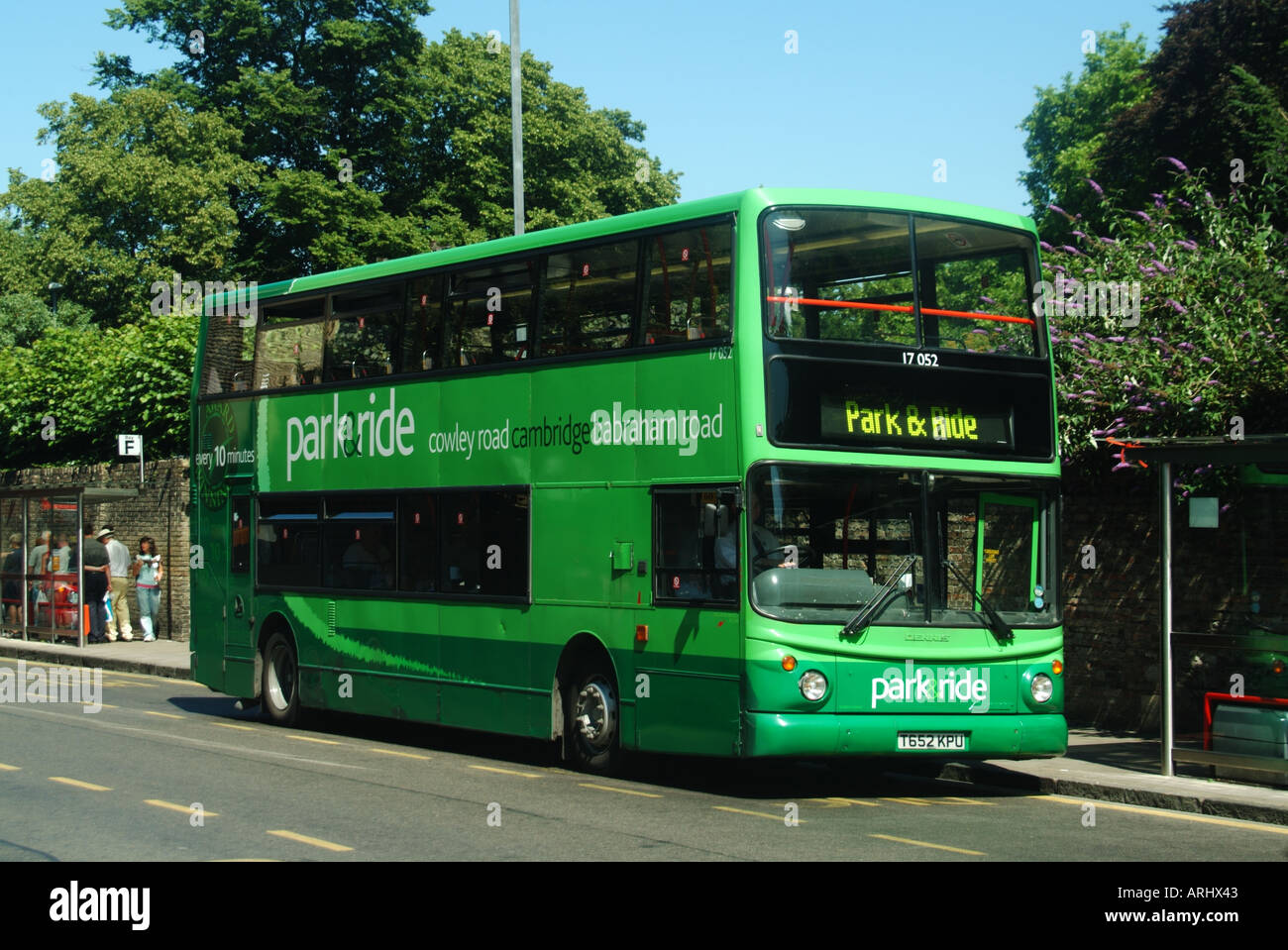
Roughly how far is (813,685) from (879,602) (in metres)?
0.78

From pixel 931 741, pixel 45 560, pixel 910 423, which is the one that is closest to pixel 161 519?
pixel 45 560

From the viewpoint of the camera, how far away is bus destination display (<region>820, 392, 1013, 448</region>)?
12.0 m

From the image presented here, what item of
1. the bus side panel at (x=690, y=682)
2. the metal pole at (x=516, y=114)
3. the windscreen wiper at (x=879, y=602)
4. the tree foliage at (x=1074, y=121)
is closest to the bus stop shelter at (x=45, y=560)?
the metal pole at (x=516, y=114)

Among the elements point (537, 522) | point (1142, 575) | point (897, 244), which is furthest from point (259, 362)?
point (1142, 575)

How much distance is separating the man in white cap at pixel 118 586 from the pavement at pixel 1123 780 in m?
20.1

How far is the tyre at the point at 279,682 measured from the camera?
17906mm

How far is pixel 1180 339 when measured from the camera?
16.7m

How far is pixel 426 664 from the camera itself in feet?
51.3

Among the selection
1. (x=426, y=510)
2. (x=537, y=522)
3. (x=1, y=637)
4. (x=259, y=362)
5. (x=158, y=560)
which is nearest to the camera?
(x=537, y=522)

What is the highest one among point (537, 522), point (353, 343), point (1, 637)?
point (353, 343)

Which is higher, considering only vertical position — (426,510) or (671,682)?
A: (426,510)

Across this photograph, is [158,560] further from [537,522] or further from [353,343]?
[537,522]

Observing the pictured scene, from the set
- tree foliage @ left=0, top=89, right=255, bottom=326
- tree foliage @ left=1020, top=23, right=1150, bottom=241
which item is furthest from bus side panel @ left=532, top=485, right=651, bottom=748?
tree foliage @ left=1020, top=23, right=1150, bottom=241

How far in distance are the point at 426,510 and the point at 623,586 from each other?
10.0ft
